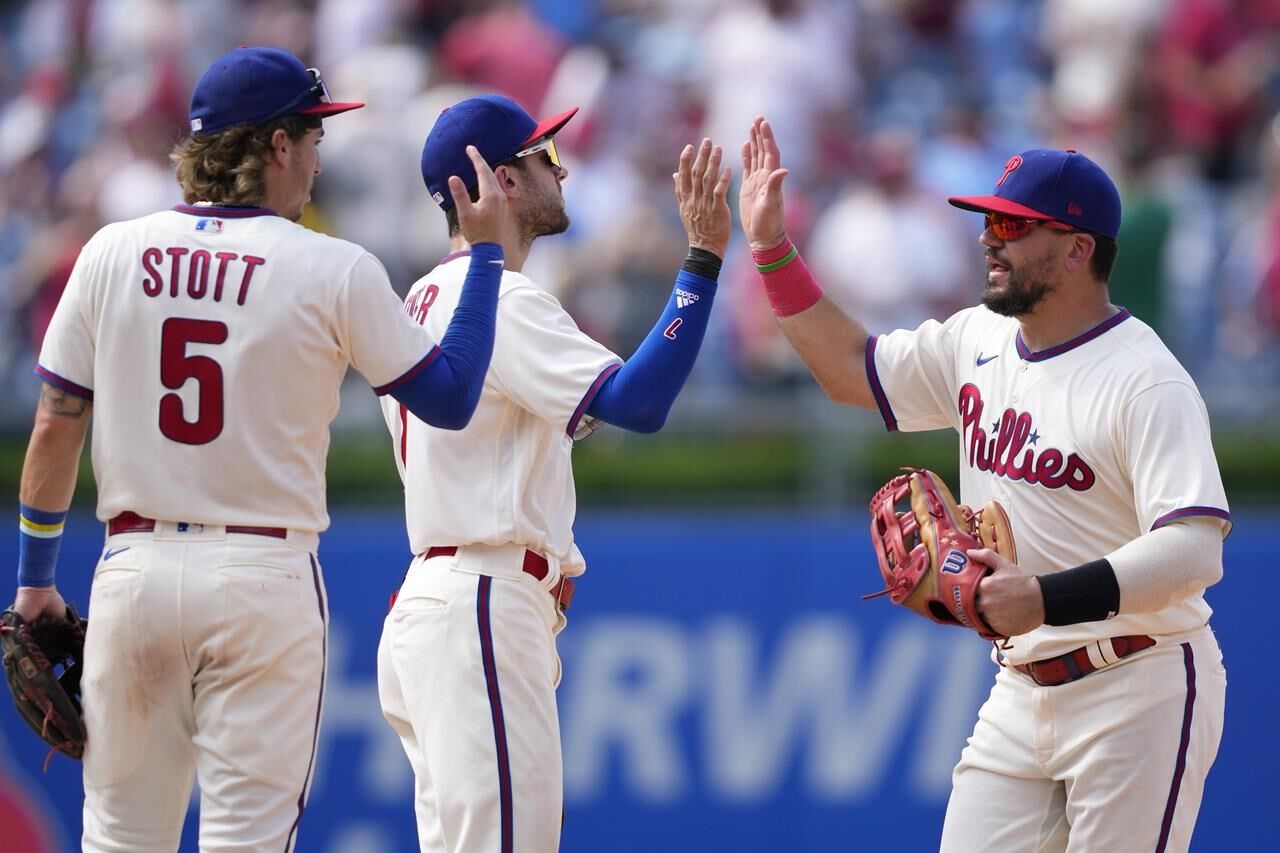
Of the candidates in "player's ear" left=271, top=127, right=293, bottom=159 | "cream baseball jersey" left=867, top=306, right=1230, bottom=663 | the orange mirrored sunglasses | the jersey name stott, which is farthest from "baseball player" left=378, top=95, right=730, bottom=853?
"cream baseball jersey" left=867, top=306, right=1230, bottom=663

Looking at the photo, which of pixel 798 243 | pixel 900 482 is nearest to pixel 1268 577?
pixel 798 243

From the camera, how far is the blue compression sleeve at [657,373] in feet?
14.0

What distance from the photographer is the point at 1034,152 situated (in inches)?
177

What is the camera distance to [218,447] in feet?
13.4

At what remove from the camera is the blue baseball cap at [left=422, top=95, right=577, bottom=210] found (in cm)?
455

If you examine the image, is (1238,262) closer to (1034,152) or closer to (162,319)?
(1034,152)

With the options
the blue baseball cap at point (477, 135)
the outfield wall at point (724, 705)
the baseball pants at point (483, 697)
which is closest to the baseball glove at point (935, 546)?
the baseball pants at point (483, 697)

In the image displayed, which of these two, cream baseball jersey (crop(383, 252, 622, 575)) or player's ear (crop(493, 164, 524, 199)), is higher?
player's ear (crop(493, 164, 524, 199))

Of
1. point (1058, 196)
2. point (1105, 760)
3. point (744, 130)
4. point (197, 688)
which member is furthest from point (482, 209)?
point (744, 130)

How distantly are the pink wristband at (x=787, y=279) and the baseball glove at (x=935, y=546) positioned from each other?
584mm

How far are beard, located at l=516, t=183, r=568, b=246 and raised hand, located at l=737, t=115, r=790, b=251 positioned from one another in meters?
0.48

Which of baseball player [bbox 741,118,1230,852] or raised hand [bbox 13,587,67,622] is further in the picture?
raised hand [bbox 13,587,67,622]

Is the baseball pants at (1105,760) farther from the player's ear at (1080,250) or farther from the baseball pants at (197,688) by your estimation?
the baseball pants at (197,688)

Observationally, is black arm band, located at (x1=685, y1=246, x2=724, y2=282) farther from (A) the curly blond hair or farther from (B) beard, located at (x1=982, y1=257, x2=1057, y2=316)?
(A) the curly blond hair
